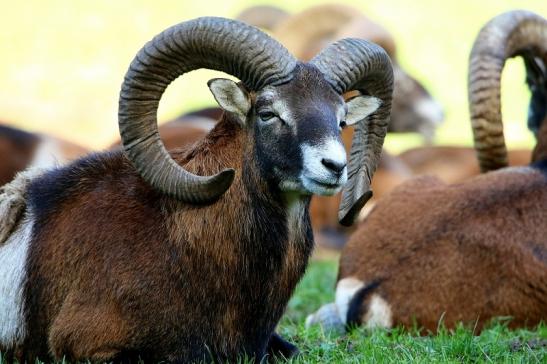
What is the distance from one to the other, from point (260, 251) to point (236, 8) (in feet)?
116

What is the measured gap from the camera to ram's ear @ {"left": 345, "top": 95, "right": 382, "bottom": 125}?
820 centimetres

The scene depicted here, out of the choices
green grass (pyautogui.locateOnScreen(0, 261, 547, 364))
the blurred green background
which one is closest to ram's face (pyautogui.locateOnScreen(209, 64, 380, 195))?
green grass (pyautogui.locateOnScreen(0, 261, 547, 364))

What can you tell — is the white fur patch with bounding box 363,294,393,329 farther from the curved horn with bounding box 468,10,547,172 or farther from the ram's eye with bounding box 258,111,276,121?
the curved horn with bounding box 468,10,547,172

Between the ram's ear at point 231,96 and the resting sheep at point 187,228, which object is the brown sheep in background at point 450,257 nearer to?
the resting sheep at point 187,228

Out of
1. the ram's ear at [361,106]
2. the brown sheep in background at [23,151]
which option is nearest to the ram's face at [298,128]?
the ram's ear at [361,106]

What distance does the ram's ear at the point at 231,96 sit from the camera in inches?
300

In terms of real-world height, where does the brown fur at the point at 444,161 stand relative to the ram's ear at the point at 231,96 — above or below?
below

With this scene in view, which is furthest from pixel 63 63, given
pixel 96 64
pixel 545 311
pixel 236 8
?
pixel 545 311

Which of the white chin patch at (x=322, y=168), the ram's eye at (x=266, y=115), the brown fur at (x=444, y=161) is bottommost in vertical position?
A: the brown fur at (x=444, y=161)

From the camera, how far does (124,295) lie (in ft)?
24.4

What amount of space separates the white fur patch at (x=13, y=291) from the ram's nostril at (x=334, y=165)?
2.11 meters

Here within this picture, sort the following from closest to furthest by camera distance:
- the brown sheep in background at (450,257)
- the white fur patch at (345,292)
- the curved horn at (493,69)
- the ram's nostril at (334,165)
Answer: the ram's nostril at (334,165), the brown sheep in background at (450,257), the white fur patch at (345,292), the curved horn at (493,69)

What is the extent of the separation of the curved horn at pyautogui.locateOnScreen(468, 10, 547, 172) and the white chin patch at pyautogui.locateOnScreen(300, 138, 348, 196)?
5.27 meters

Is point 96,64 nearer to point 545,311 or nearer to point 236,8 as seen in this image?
point 236,8
